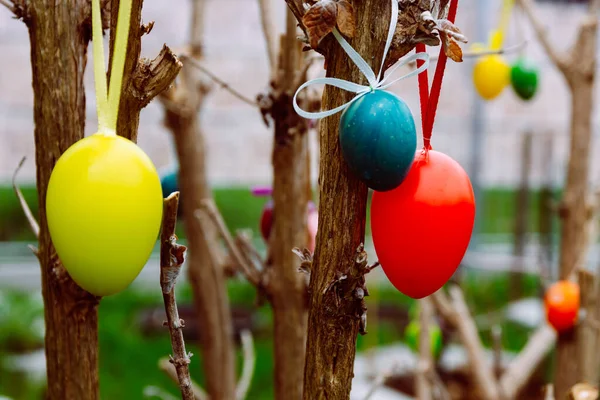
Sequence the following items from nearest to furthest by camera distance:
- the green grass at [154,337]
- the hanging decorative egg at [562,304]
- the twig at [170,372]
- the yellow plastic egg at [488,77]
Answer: the twig at [170,372], the hanging decorative egg at [562,304], the yellow plastic egg at [488,77], the green grass at [154,337]

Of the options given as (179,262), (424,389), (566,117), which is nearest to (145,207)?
(179,262)

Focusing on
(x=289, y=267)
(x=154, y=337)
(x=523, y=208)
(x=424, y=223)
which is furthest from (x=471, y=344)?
(x=154, y=337)

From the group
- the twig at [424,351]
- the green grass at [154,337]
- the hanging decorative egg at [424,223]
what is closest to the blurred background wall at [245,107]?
the green grass at [154,337]

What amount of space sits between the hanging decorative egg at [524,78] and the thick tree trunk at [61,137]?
3.34ft

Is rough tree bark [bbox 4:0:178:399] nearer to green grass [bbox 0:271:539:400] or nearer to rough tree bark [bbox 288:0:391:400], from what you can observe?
rough tree bark [bbox 288:0:391:400]

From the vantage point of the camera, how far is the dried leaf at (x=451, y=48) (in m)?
0.39

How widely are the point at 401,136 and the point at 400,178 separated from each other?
0.03m

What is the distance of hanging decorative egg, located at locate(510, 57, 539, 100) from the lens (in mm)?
1309

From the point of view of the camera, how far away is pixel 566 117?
283cm

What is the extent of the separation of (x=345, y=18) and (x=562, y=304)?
67 centimetres

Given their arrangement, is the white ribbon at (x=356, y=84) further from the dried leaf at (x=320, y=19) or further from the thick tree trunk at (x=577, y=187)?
the thick tree trunk at (x=577, y=187)

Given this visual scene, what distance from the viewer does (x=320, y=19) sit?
1.20 feet

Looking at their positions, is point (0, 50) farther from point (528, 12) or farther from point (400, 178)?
point (400, 178)

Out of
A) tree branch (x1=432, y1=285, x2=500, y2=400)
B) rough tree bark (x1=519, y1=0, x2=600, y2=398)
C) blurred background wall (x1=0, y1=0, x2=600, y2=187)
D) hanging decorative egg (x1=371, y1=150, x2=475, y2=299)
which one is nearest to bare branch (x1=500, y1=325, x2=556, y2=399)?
tree branch (x1=432, y1=285, x2=500, y2=400)
